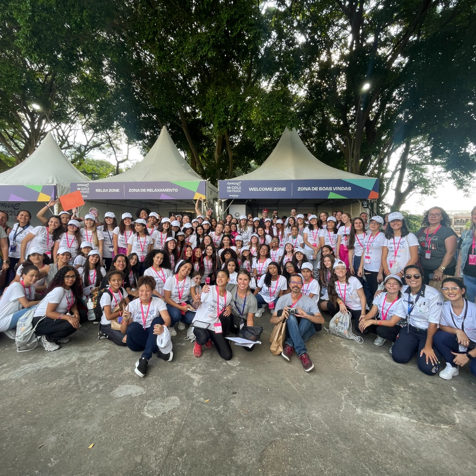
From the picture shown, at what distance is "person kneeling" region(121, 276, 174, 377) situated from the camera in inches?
125

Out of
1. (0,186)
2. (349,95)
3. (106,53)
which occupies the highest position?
(106,53)

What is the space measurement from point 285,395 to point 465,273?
3421 millimetres

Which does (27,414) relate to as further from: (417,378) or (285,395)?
(417,378)

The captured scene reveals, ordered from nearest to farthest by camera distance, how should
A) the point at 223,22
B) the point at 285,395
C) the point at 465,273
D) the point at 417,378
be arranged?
the point at 285,395 < the point at 417,378 < the point at 465,273 < the point at 223,22

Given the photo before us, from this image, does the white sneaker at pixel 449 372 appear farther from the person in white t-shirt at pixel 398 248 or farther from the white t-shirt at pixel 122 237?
the white t-shirt at pixel 122 237

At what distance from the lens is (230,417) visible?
2.27 metres

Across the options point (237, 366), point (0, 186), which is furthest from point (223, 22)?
point (237, 366)

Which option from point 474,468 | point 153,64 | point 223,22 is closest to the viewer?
point 474,468

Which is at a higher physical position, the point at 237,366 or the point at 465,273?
the point at 465,273

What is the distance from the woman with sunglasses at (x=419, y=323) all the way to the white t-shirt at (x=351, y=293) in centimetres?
73

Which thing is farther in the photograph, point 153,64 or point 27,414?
point 153,64

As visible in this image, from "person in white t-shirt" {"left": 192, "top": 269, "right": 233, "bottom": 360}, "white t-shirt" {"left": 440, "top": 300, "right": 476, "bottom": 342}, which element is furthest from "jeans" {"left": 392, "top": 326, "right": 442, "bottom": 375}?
"person in white t-shirt" {"left": 192, "top": 269, "right": 233, "bottom": 360}

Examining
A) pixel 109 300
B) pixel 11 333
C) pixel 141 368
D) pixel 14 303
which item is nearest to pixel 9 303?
pixel 14 303

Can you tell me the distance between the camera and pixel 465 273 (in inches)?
146
